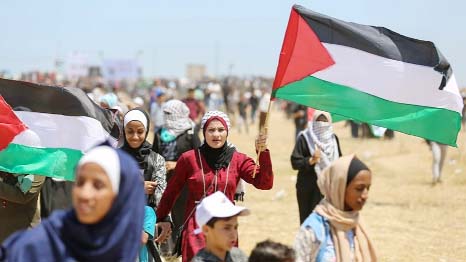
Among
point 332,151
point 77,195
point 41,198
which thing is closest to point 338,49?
point 332,151

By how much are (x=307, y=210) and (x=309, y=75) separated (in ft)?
6.43

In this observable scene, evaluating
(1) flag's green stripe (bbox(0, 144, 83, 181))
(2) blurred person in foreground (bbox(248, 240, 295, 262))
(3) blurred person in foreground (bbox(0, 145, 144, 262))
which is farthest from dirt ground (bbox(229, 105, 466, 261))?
(3) blurred person in foreground (bbox(0, 145, 144, 262))

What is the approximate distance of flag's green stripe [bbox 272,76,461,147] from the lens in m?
7.07

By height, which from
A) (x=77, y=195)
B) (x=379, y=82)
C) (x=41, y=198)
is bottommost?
(x=41, y=198)

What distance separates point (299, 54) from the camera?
7070 millimetres

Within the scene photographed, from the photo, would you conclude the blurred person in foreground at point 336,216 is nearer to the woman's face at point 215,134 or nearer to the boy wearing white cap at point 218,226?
the boy wearing white cap at point 218,226

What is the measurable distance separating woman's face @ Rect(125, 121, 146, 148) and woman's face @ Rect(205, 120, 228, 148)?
1.68ft

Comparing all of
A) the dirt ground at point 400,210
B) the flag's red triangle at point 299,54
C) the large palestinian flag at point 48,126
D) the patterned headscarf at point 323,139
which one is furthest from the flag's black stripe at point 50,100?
the dirt ground at point 400,210

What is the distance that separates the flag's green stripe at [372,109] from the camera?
23.2 feet

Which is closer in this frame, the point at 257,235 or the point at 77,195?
the point at 77,195

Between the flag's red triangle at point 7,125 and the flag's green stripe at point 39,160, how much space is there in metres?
0.08

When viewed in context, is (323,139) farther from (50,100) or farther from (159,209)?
(159,209)

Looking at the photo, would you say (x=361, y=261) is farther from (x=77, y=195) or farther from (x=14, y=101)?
(x=14, y=101)

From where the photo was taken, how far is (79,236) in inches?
137
